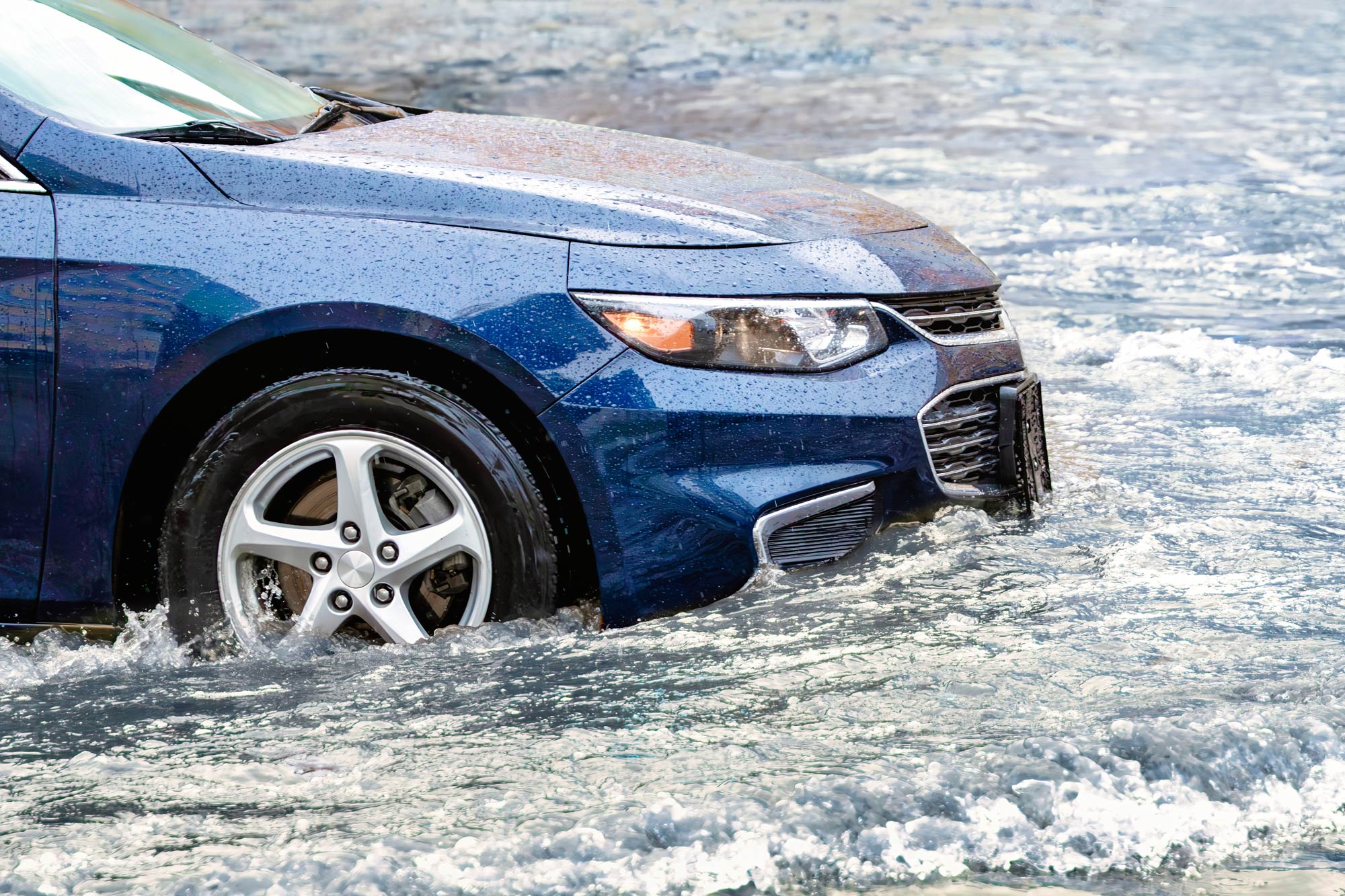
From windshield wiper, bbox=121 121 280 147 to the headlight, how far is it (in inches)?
36.8

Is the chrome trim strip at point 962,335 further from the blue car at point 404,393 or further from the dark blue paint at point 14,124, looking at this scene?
the dark blue paint at point 14,124

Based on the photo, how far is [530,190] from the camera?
3273mm

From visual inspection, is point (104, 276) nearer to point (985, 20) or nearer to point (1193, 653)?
point (1193, 653)

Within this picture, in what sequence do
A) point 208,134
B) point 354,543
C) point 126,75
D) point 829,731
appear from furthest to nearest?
1. point 126,75
2. point 208,134
3. point 354,543
4. point 829,731

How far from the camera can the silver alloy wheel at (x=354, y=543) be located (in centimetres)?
321

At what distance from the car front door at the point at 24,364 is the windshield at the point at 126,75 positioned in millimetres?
292

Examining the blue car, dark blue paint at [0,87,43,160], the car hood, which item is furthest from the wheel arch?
dark blue paint at [0,87,43,160]

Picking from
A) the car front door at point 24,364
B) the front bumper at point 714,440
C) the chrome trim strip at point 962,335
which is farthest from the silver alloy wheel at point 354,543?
the chrome trim strip at point 962,335

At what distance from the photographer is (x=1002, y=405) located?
3547 mm

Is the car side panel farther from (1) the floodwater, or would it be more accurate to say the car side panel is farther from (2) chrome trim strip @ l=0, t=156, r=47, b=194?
(1) the floodwater

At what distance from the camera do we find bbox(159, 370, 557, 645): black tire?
3.17m

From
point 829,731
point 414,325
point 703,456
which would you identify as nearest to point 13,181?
point 414,325

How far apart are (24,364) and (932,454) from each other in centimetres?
190

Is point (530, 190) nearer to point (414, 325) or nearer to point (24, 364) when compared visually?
point (414, 325)
